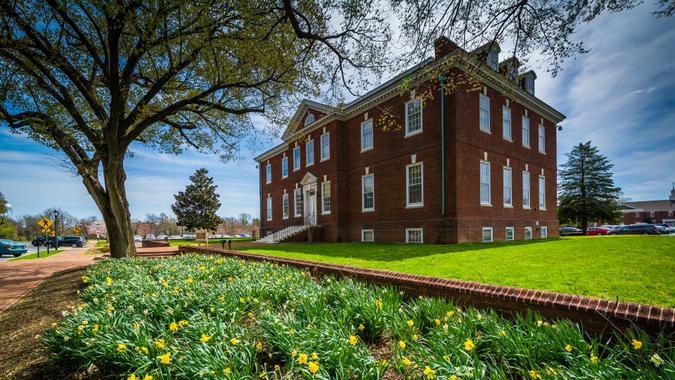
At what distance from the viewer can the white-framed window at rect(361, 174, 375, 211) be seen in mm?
19688

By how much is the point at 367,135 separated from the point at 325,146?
13.2 ft

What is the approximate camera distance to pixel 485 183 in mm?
16719

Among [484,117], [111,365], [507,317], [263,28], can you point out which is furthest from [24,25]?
[484,117]

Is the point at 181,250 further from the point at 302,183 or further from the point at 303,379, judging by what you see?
the point at 303,379

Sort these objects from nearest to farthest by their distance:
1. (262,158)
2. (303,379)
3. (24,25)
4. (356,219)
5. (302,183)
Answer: (303,379), (24,25), (356,219), (302,183), (262,158)

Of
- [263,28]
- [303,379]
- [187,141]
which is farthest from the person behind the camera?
[187,141]

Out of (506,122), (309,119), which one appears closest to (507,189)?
(506,122)

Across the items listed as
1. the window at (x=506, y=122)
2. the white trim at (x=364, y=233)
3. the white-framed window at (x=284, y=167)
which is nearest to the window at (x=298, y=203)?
the white-framed window at (x=284, y=167)

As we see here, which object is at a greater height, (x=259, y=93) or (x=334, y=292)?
(x=259, y=93)

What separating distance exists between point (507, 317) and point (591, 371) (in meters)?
1.55

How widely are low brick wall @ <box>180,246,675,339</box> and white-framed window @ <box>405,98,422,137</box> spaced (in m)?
12.9

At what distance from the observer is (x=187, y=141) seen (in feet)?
50.3

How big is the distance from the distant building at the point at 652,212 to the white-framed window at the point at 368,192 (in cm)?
9332

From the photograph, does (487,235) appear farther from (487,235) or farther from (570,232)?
(570,232)
